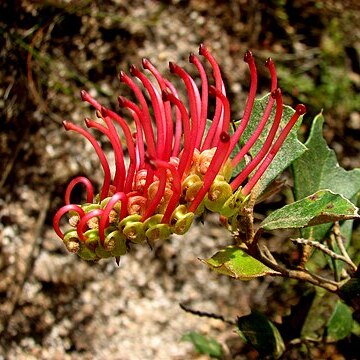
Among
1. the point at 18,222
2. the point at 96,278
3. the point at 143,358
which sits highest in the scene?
the point at 18,222

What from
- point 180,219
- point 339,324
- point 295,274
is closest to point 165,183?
point 180,219

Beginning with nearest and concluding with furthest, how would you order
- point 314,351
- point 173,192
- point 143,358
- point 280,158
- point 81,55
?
point 173,192 < point 280,158 < point 314,351 < point 143,358 < point 81,55

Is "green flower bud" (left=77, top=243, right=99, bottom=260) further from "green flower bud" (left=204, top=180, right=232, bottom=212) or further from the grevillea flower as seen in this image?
"green flower bud" (left=204, top=180, right=232, bottom=212)

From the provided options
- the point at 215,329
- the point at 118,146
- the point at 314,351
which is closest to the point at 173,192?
the point at 118,146

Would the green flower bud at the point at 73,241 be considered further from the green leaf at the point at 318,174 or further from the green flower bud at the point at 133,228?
the green leaf at the point at 318,174

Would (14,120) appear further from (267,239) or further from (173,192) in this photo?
(173,192)

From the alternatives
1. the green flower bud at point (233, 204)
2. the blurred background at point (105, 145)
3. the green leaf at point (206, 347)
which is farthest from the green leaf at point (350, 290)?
the blurred background at point (105, 145)

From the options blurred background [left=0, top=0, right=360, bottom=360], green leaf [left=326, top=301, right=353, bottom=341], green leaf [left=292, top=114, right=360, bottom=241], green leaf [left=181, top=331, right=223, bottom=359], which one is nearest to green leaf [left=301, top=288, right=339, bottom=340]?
green leaf [left=326, top=301, right=353, bottom=341]
